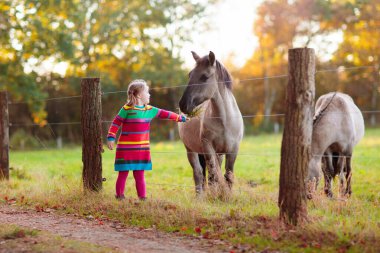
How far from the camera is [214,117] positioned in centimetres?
760

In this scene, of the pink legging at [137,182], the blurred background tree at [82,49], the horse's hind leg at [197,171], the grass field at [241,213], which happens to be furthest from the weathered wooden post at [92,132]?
the blurred background tree at [82,49]

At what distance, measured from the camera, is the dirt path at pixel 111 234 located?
5.15 m

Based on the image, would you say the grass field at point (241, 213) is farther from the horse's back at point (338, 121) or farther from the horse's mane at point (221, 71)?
the horse's mane at point (221, 71)

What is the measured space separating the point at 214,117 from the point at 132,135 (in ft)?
4.37

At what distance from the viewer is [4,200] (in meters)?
8.30

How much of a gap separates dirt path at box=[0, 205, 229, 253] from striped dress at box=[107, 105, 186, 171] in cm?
94

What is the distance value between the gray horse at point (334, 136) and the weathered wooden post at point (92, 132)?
127 inches

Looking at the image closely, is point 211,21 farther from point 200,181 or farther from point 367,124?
point 200,181

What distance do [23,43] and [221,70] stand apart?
68.1 feet

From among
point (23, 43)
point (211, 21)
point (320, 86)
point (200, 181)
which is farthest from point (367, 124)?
point (200, 181)

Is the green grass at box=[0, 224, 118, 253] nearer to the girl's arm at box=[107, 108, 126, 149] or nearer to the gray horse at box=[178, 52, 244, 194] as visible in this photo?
the girl's arm at box=[107, 108, 126, 149]

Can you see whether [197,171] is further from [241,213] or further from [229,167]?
[241,213]

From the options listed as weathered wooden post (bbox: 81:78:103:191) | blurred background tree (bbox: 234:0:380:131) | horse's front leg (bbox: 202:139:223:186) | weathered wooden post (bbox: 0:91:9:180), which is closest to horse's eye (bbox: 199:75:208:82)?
horse's front leg (bbox: 202:139:223:186)

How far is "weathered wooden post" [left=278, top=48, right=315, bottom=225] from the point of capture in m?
5.34
